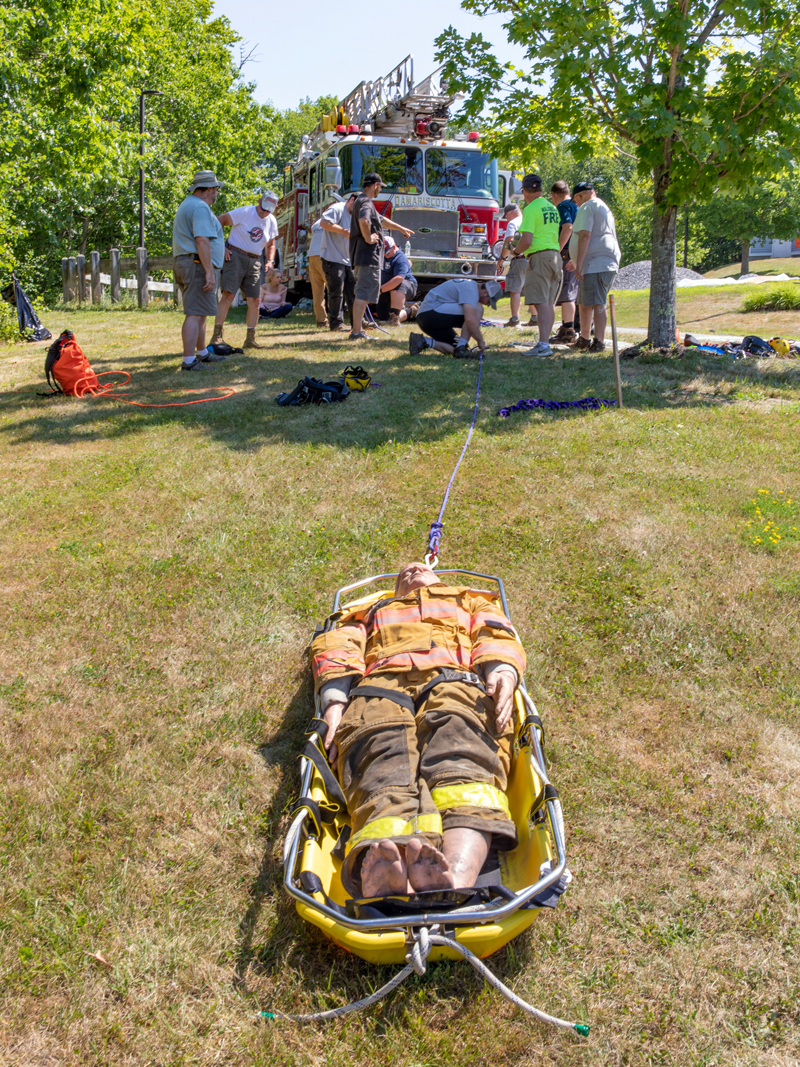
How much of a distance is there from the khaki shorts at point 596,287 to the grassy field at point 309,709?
2554 mm

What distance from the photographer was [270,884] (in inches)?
107

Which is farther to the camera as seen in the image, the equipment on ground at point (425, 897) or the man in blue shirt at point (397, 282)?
the man in blue shirt at point (397, 282)

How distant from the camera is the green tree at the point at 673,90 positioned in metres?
8.69

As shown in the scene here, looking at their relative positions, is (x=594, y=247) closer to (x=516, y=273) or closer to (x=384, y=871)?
(x=516, y=273)

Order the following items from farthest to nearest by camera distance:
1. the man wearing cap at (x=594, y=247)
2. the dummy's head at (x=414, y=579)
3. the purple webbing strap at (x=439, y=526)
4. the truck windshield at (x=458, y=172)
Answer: the truck windshield at (x=458, y=172), the man wearing cap at (x=594, y=247), the purple webbing strap at (x=439, y=526), the dummy's head at (x=414, y=579)

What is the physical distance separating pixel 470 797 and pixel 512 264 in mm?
12302

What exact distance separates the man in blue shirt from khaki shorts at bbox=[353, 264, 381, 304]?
1.06 metres

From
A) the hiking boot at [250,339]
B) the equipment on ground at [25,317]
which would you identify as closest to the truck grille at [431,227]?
the hiking boot at [250,339]

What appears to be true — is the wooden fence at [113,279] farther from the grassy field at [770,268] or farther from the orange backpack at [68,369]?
the grassy field at [770,268]

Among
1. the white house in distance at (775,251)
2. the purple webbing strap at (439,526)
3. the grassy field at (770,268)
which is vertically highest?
the white house in distance at (775,251)

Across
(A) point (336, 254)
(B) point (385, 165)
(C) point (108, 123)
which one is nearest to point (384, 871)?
(A) point (336, 254)

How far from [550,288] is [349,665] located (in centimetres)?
827

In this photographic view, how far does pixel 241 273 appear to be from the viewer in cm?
1048

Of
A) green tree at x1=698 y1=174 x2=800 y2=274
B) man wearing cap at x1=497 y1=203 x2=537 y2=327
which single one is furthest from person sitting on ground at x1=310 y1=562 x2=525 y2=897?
green tree at x1=698 y1=174 x2=800 y2=274
